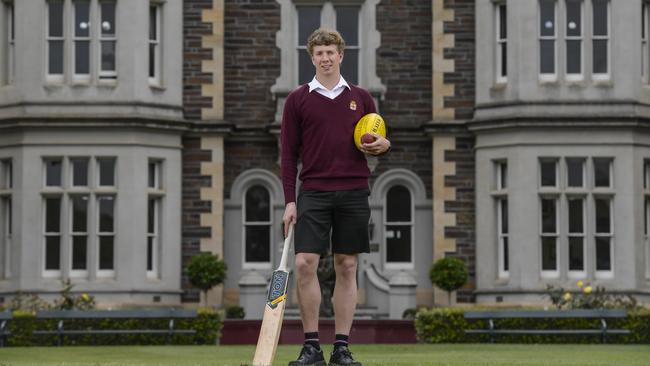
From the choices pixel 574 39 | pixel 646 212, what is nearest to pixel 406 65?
pixel 574 39

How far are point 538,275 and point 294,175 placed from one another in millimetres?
16509

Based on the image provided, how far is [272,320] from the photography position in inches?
391

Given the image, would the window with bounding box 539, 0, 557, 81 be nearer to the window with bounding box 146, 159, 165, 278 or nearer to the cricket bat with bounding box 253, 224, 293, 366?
the window with bounding box 146, 159, 165, 278

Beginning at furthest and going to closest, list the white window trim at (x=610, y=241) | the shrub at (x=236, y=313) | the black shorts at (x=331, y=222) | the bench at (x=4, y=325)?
the white window trim at (x=610, y=241)
the shrub at (x=236, y=313)
the bench at (x=4, y=325)
the black shorts at (x=331, y=222)

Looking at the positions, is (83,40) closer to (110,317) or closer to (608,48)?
(110,317)

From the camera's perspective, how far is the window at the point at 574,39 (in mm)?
26938

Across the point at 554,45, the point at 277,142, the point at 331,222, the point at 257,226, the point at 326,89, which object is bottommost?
the point at 331,222

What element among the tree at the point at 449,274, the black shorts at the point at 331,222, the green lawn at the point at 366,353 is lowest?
the green lawn at the point at 366,353

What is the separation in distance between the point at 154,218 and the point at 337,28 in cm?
462

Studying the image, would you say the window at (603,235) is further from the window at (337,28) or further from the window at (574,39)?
the window at (337,28)

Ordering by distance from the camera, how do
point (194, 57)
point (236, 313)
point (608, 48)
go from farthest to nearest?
point (194, 57)
point (608, 48)
point (236, 313)

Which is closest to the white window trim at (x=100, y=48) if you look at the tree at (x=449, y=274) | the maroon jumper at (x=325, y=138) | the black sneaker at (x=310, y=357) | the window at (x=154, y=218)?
the window at (x=154, y=218)

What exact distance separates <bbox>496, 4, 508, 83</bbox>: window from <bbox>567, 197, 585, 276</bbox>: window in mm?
2454

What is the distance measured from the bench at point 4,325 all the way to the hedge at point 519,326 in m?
5.64
